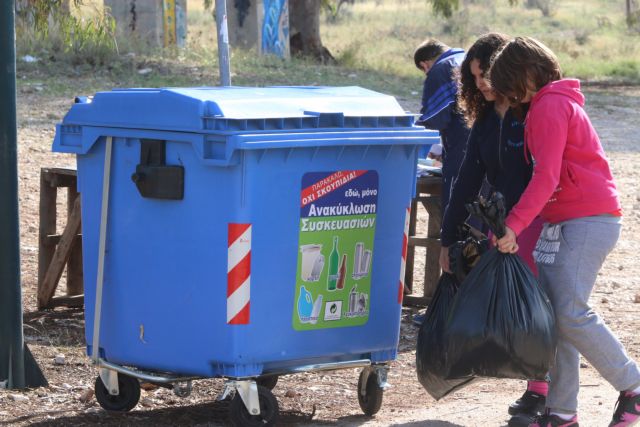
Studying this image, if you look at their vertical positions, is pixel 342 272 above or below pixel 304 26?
above

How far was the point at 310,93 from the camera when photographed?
489 centimetres

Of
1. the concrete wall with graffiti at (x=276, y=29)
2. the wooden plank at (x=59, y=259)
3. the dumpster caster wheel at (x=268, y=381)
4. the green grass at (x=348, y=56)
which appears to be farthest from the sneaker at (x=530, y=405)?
the concrete wall with graffiti at (x=276, y=29)

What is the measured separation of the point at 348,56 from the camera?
73.6 ft

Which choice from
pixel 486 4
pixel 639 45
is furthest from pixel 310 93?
pixel 486 4

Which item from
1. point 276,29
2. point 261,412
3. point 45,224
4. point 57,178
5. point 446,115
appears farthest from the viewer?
point 276,29

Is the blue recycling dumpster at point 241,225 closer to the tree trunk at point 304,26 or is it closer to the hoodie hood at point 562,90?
the hoodie hood at point 562,90

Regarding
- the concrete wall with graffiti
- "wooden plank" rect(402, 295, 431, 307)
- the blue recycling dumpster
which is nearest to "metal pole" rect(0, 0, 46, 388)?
the blue recycling dumpster

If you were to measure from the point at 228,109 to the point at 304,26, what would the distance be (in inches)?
769

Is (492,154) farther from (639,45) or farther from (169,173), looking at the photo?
(639,45)

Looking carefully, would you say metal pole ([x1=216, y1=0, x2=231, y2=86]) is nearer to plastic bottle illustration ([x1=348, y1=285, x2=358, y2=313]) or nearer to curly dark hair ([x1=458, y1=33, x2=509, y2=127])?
curly dark hair ([x1=458, y1=33, x2=509, y2=127])

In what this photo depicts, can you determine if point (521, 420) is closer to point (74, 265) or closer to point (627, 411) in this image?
point (627, 411)

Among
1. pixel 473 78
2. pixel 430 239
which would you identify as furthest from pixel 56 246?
pixel 473 78

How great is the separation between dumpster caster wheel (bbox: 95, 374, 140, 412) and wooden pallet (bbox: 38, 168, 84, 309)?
1.85 meters

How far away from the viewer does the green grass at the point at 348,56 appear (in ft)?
52.9
